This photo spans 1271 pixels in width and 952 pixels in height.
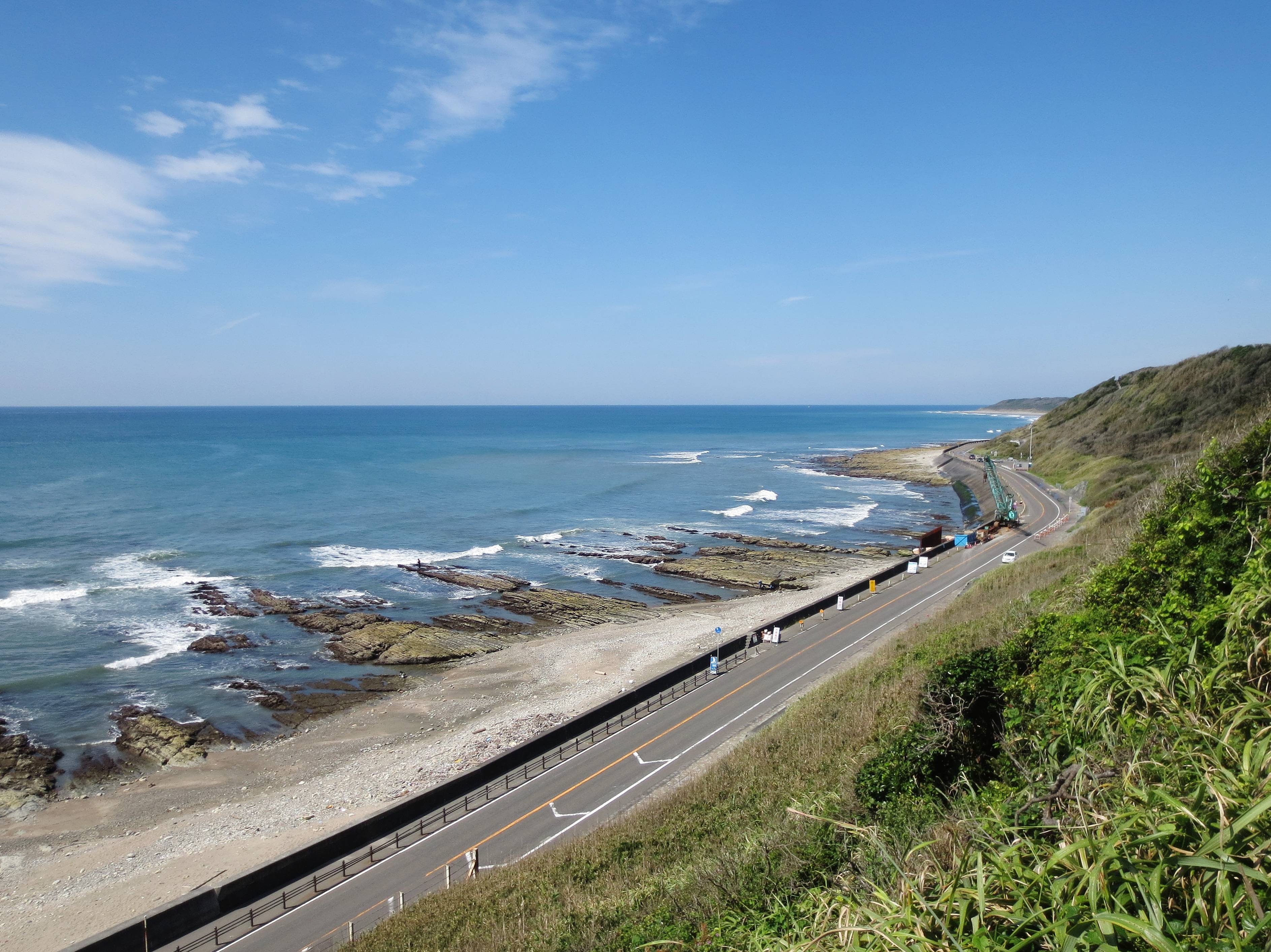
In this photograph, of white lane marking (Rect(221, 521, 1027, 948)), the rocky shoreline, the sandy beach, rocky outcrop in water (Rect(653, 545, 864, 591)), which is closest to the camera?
white lane marking (Rect(221, 521, 1027, 948))

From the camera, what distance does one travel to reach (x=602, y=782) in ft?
69.4

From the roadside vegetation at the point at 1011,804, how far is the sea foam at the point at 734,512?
53316 millimetres

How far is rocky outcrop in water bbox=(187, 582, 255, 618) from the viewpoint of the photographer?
1642 inches

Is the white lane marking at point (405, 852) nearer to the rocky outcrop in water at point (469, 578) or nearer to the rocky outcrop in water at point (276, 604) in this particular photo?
the rocky outcrop in water at point (469, 578)

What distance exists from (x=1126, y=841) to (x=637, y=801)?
17111 millimetres

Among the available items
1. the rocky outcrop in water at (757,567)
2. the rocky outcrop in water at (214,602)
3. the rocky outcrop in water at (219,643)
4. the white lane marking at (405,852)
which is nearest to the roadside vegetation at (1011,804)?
the white lane marking at (405,852)

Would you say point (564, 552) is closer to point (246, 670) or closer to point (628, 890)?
point (246, 670)

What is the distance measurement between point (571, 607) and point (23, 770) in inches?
1046

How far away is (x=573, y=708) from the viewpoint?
29219mm

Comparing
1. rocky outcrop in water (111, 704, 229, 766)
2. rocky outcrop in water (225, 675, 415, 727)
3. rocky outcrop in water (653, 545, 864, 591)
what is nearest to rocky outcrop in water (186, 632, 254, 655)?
rocky outcrop in water (225, 675, 415, 727)

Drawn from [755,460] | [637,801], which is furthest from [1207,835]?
[755,460]

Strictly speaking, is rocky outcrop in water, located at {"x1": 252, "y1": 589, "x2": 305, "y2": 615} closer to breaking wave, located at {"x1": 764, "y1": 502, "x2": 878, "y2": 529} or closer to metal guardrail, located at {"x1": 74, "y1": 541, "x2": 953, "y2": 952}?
metal guardrail, located at {"x1": 74, "y1": 541, "x2": 953, "y2": 952}

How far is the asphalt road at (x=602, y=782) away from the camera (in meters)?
15.9

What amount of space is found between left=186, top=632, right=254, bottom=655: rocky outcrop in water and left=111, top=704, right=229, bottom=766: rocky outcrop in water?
662cm
